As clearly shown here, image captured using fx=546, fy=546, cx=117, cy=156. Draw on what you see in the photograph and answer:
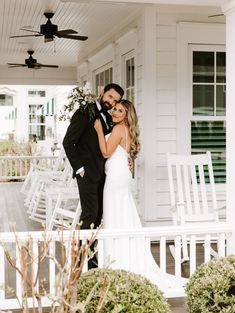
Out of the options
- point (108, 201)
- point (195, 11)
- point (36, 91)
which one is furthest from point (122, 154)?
point (36, 91)

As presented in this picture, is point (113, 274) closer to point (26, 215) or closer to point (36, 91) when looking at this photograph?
point (26, 215)

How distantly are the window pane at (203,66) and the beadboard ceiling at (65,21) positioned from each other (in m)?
0.52

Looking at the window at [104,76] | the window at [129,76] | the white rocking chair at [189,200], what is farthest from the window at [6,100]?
the white rocking chair at [189,200]

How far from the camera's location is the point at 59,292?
177 centimetres

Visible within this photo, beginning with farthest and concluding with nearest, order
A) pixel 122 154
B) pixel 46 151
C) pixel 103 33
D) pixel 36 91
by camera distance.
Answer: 1. pixel 36 91
2. pixel 46 151
3. pixel 103 33
4. pixel 122 154

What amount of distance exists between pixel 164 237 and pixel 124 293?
1393 millimetres

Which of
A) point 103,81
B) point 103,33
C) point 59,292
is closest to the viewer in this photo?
point 59,292

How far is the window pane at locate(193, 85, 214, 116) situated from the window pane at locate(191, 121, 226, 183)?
14cm

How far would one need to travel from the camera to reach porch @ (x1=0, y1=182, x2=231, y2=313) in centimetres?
384

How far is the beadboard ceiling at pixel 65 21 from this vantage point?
6.72 meters

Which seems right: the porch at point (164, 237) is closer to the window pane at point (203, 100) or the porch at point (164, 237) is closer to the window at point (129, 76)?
the window pane at point (203, 100)

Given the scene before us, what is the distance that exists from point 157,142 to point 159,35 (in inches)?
49.5

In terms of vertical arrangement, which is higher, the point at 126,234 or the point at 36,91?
the point at 36,91

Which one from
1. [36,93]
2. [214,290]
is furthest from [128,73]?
[36,93]
